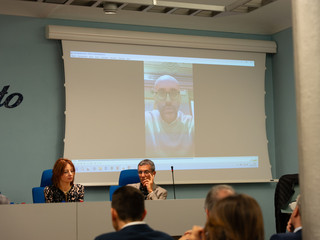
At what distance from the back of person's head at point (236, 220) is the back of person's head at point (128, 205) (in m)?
0.57

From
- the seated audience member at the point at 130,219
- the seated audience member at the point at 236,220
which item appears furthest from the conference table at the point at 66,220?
the seated audience member at the point at 236,220

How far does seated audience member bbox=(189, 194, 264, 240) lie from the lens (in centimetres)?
176

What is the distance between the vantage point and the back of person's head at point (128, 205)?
2289mm

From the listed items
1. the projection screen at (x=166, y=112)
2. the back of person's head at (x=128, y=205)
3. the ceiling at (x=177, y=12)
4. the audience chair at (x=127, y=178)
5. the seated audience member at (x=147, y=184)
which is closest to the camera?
the back of person's head at (x=128, y=205)

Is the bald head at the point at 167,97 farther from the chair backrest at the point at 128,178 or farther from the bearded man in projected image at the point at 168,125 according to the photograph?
the chair backrest at the point at 128,178

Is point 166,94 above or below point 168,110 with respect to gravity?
above

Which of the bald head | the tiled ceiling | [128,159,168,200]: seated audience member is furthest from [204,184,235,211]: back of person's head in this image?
the bald head

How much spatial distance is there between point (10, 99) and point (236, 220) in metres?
4.93

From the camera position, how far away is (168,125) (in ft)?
22.5

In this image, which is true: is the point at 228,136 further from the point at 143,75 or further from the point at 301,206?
the point at 301,206

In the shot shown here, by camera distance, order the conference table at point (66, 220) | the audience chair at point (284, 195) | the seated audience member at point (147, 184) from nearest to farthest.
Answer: the conference table at point (66, 220) → the seated audience member at point (147, 184) → the audience chair at point (284, 195)

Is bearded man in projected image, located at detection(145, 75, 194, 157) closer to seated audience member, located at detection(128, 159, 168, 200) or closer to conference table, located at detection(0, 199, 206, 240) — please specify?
seated audience member, located at detection(128, 159, 168, 200)

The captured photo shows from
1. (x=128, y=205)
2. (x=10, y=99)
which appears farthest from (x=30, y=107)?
(x=128, y=205)

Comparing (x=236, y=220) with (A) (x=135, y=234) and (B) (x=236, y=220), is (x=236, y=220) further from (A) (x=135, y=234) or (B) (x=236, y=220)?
(A) (x=135, y=234)
